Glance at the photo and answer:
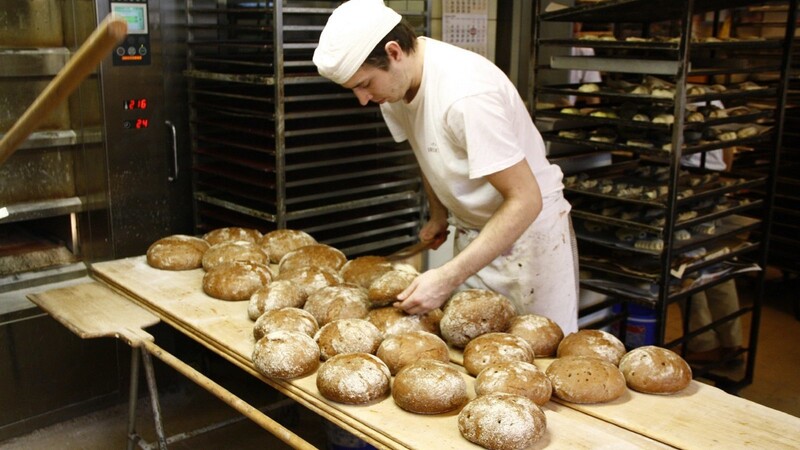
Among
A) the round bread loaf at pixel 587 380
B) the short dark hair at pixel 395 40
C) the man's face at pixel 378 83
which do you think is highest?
the short dark hair at pixel 395 40

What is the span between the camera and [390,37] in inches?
87.0

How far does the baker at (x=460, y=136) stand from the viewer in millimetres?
2158

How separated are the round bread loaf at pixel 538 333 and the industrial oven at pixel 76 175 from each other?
2017 millimetres

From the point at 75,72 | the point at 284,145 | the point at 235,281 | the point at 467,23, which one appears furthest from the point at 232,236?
the point at 467,23

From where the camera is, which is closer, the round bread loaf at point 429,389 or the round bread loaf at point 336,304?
the round bread loaf at point 429,389

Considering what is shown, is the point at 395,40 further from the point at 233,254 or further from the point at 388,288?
the point at 233,254

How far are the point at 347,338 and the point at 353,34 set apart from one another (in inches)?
32.5

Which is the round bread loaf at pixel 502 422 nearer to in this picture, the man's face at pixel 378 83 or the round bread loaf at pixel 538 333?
the round bread loaf at pixel 538 333

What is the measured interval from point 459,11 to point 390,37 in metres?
2.39

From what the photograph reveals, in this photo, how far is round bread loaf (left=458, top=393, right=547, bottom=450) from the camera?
1646 mm

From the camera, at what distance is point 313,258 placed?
2762mm

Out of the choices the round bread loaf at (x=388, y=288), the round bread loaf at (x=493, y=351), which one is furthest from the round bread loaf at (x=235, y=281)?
the round bread loaf at (x=493, y=351)

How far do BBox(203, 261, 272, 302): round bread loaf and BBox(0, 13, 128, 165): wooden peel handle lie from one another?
124cm

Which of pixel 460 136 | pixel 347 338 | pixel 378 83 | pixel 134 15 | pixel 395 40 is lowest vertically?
pixel 347 338
